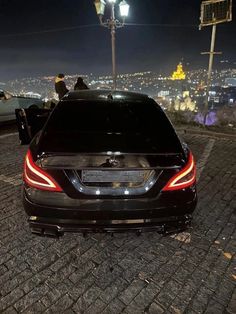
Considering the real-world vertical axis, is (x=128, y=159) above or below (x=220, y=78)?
above

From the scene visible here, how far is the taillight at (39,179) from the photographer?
2.61 meters

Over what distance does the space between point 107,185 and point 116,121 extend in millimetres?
1094

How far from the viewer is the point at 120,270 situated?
2865 millimetres

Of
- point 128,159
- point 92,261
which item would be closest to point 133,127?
point 128,159

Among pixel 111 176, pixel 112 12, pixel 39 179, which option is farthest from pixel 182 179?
pixel 112 12

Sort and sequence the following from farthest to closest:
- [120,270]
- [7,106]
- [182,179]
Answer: [7,106], [120,270], [182,179]

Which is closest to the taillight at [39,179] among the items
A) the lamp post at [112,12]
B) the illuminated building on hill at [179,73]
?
the lamp post at [112,12]

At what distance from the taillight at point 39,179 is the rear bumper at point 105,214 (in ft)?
0.22

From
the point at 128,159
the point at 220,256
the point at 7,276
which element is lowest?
the point at 220,256

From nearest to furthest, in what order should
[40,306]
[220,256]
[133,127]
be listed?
[40,306] → [220,256] → [133,127]

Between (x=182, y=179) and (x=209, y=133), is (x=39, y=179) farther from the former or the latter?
(x=209, y=133)

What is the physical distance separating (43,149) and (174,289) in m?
1.83

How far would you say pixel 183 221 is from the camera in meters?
2.81

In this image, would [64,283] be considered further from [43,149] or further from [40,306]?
[43,149]
